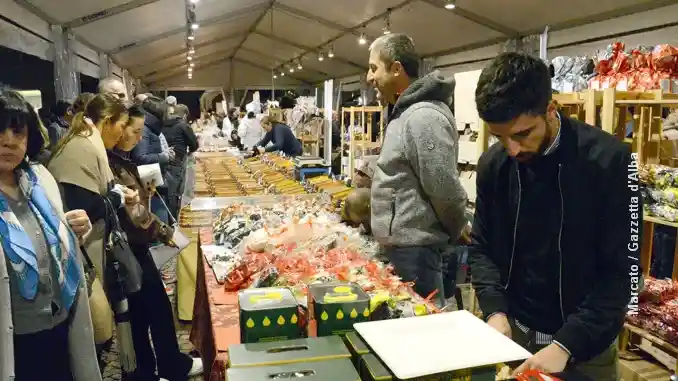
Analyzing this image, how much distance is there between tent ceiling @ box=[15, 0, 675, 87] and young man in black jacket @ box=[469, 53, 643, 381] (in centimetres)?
568

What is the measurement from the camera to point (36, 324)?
68.9 inches

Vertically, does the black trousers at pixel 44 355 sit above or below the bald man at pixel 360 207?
below

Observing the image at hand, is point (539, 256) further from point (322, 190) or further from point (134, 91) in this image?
point (134, 91)

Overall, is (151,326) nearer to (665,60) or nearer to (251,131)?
(665,60)

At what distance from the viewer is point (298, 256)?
223 cm

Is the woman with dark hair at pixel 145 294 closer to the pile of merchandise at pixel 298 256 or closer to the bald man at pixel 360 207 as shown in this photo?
the pile of merchandise at pixel 298 256

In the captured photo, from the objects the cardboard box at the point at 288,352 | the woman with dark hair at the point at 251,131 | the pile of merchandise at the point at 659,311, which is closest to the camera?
the cardboard box at the point at 288,352

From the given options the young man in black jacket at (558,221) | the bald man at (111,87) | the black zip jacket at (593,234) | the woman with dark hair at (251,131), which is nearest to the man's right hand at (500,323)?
the young man in black jacket at (558,221)

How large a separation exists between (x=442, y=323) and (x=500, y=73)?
0.61 metres

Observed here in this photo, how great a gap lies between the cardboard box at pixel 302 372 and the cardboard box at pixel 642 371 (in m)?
2.34

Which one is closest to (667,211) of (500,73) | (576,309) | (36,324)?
(576,309)

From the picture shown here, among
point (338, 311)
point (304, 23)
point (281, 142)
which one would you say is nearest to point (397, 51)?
point (338, 311)

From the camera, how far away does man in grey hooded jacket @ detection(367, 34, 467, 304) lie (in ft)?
7.03

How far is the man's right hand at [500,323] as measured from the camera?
151 cm
